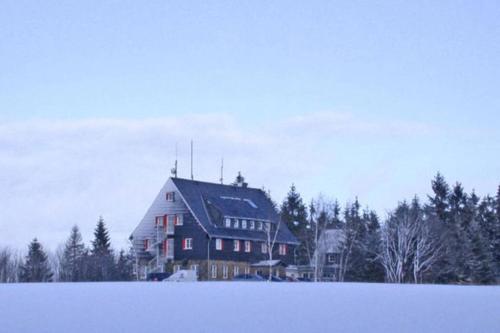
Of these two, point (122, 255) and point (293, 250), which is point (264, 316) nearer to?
point (293, 250)

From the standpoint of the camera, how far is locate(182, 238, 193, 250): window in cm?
7381

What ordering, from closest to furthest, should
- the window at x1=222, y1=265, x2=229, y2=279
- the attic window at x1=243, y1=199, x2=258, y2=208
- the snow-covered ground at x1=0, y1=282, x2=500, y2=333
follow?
1. the snow-covered ground at x1=0, y1=282, x2=500, y2=333
2. the window at x1=222, y1=265, x2=229, y2=279
3. the attic window at x1=243, y1=199, x2=258, y2=208

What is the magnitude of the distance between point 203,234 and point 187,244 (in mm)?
2057

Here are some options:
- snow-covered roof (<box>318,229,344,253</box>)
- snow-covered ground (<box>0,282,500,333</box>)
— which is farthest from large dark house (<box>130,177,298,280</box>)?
snow-covered ground (<box>0,282,500,333</box>)

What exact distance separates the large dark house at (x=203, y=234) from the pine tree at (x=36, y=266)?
1542 centimetres

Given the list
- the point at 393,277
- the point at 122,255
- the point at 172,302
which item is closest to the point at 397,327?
the point at 172,302

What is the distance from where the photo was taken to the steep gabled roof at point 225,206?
2948 inches

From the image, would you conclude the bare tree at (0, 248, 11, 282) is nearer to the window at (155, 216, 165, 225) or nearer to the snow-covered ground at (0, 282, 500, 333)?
the window at (155, 216, 165, 225)

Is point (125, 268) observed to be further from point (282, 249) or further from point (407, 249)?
point (407, 249)

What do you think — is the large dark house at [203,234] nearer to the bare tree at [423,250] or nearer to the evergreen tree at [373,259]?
the evergreen tree at [373,259]

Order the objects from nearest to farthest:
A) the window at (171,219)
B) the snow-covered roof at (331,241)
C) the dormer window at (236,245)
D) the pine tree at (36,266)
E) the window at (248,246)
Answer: the window at (171,219)
the dormer window at (236,245)
the window at (248,246)
the snow-covered roof at (331,241)
the pine tree at (36,266)

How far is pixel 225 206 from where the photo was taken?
7856cm

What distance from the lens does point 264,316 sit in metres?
15.6

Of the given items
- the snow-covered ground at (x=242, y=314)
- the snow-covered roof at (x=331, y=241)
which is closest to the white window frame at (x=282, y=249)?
the snow-covered roof at (x=331, y=241)
